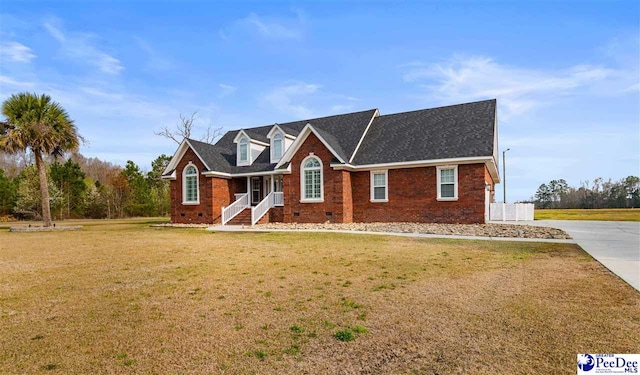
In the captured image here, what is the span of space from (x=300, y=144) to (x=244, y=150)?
568 centimetres

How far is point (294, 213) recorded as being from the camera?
22.9 meters

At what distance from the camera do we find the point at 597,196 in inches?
2261

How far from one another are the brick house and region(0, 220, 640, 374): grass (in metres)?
10.5

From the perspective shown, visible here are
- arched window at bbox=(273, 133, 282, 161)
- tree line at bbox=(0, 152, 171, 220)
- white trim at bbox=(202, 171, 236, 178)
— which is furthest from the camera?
tree line at bbox=(0, 152, 171, 220)

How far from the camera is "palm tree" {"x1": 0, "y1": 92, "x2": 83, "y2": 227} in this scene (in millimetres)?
21594

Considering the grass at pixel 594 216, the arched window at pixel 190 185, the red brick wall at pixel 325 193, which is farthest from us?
the grass at pixel 594 216

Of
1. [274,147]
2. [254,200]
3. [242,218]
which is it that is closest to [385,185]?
[274,147]

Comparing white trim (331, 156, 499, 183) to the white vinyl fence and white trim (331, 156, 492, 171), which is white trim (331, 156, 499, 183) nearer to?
white trim (331, 156, 492, 171)

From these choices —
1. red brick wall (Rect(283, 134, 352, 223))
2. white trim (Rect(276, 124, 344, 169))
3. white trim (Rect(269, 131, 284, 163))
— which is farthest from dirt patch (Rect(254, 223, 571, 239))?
white trim (Rect(269, 131, 284, 163))

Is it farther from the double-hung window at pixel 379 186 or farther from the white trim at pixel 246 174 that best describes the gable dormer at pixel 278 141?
the double-hung window at pixel 379 186

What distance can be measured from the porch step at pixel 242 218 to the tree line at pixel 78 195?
23.6 meters

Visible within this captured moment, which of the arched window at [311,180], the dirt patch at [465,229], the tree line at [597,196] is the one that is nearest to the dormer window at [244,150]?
the arched window at [311,180]

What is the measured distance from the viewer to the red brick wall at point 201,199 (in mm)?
24469

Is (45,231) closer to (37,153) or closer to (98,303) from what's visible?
(37,153)
